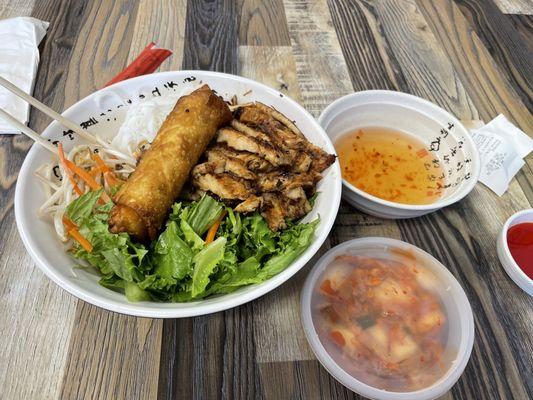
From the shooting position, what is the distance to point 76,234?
137 centimetres

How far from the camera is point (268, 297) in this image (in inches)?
60.3

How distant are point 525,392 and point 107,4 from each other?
10.7 feet

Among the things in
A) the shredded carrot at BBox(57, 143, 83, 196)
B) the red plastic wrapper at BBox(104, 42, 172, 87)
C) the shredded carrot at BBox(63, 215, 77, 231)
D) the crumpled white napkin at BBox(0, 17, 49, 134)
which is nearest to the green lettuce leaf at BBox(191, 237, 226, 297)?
the shredded carrot at BBox(63, 215, 77, 231)

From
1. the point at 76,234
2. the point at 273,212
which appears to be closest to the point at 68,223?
the point at 76,234

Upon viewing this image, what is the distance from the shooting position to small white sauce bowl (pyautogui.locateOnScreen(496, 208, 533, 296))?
62.4 inches

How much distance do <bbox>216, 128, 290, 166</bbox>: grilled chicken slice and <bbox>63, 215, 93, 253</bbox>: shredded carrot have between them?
0.68 m

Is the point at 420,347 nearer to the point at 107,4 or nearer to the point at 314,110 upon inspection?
the point at 314,110

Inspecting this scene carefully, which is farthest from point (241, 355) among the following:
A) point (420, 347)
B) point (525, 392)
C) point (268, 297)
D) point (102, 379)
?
point (525, 392)

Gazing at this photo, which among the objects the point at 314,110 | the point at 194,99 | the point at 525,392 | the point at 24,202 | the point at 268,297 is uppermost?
the point at 194,99

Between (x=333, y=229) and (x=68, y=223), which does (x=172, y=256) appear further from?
(x=333, y=229)

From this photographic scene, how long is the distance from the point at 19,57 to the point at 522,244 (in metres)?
2.89

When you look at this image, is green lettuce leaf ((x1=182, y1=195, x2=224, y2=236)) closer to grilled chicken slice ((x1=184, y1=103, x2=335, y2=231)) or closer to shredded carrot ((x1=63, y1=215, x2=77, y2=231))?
grilled chicken slice ((x1=184, y1=103, x2=335, y2=231))

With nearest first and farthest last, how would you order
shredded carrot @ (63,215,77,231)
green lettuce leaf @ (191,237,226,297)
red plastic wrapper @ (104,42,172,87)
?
green lettuce leaf @ (191,237,226,297), shredded carrot @ (63,215,77,231), red plastic wrapper @ (104,42,172,87)

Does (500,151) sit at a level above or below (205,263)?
below
